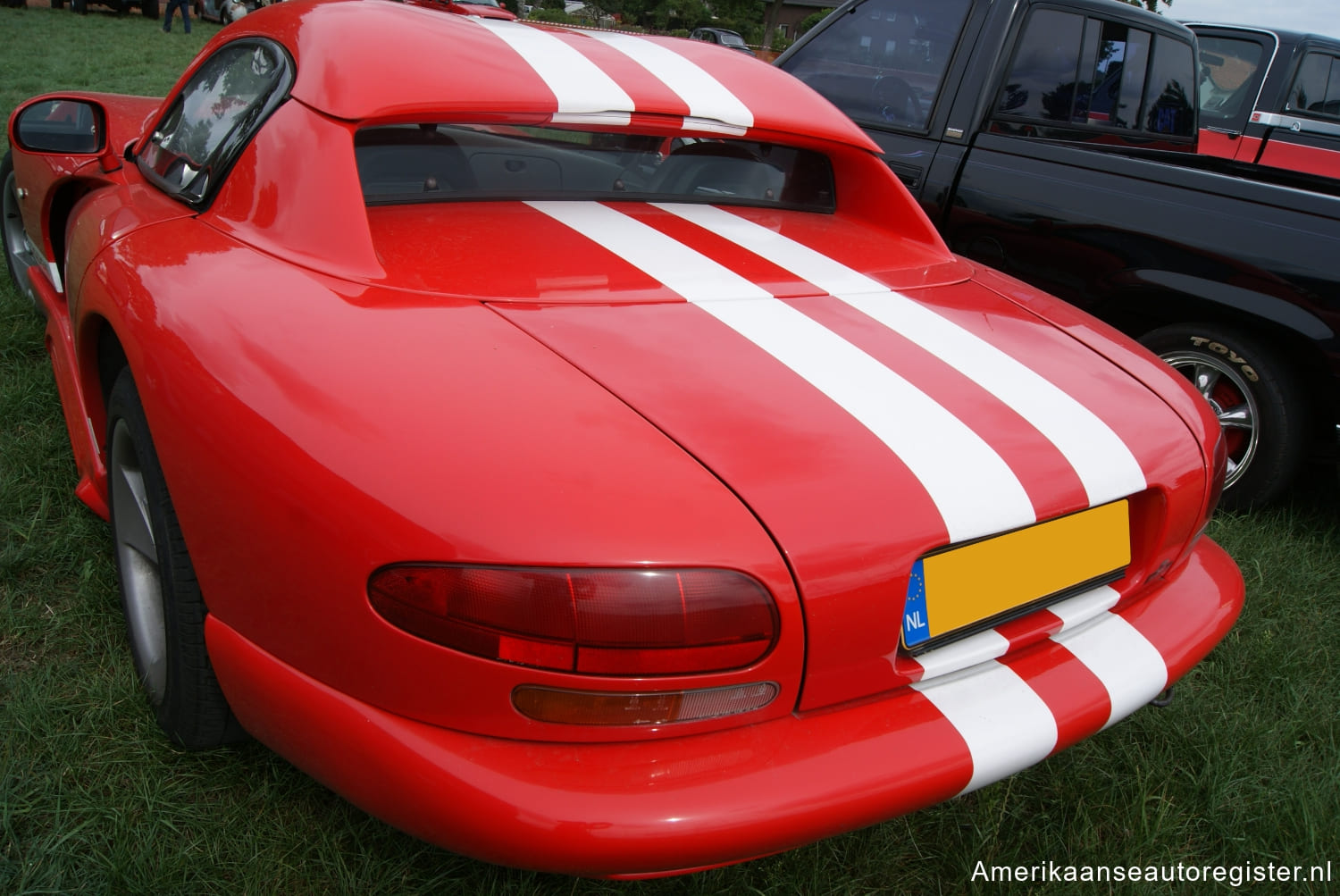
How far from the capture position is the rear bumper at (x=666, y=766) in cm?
104

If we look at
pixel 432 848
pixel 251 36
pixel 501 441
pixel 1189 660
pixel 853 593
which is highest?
pixel 251 36

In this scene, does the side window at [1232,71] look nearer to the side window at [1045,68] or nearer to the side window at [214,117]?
the side window at [1045,68]

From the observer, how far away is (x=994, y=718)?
4.06 ft

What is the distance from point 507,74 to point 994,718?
143 centimetres

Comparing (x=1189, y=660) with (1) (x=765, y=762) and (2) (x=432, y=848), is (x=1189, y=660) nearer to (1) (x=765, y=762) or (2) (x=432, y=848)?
(1) (x=765, y=762)

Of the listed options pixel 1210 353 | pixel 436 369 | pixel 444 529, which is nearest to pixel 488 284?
pixel 436 369

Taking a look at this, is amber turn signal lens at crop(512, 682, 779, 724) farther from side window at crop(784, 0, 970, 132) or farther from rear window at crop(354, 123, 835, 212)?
side window at crop(784, 0, 970, 132)

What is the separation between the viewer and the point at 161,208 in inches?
72.1

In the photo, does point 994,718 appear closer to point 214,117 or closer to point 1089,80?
point 214,117

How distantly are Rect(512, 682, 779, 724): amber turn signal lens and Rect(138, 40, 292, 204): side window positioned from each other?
122 centimetres

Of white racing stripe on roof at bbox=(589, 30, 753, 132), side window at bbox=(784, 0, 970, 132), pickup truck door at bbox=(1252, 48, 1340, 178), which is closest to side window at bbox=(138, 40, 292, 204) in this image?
white racing stripe on roof at bbox=(589, 30, 753, 132)

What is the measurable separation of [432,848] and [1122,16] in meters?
3.80

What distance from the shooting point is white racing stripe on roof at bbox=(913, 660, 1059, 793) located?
1.21 m

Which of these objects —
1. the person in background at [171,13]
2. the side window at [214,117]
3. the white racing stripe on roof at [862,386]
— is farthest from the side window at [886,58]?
the person in background at [171,13]
